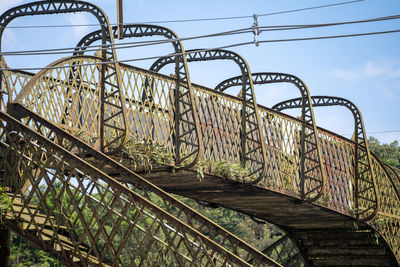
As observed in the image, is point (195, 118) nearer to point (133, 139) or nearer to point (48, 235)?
point (133, 139)

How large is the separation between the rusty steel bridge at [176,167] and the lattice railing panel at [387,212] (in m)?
0.06

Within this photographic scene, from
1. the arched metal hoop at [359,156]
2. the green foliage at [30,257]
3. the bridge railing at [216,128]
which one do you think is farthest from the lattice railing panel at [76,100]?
the green foliage at [30,257]

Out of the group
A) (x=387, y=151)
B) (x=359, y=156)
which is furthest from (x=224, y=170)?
(x=387, y=151)

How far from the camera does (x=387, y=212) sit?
20250 millimetres

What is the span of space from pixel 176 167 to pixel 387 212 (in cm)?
1068

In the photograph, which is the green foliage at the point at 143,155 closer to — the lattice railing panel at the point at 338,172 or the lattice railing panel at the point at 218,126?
A: the lattice railing panel at the point at 218,126

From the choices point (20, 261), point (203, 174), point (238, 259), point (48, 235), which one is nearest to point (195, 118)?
point (203, 174)

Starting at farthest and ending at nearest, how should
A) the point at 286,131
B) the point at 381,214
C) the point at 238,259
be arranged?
the point at 381,214
the point at 286,131
the point at 238,259

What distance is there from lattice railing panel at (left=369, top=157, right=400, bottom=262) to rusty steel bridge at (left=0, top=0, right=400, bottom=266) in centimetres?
6

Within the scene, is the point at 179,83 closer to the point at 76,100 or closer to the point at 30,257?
the point at 76,100

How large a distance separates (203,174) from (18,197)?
14.2ft

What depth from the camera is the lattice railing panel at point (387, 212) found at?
19.0m

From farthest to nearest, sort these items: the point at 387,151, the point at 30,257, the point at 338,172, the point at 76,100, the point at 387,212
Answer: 1. the point at 387,151
2. the point at 30,257
3. the point at 387,212
4. the point at 338,172
5. the point at 76,100

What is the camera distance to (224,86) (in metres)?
16.6
